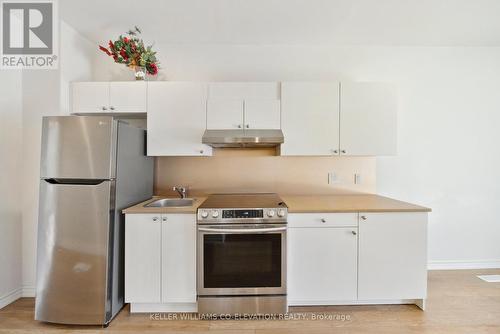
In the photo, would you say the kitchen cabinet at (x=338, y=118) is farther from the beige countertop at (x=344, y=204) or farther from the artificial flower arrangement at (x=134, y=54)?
the artificial flower arrangement at (x=134, y=54)

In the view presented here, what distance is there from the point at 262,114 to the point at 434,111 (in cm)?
207

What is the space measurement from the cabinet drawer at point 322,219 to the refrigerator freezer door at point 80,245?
1499 millimetres

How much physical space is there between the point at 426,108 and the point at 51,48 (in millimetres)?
3978

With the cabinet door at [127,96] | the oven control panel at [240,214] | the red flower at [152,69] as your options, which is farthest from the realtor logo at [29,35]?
the oven control panel at [240,214]

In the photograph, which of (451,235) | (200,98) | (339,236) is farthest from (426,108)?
(200,98)

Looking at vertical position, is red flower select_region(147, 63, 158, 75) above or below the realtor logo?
below

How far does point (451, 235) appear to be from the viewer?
3.00 meters

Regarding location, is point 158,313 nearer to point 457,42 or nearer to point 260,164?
point 260,164

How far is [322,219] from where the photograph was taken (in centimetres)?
216

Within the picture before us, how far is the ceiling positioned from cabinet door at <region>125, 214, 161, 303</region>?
1825 mm

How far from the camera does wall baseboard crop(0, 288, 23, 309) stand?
7.34ft

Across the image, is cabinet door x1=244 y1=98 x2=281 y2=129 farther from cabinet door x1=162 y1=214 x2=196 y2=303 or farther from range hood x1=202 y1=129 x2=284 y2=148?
cabinet door x1=162 y1=214 x2=196 y2=303

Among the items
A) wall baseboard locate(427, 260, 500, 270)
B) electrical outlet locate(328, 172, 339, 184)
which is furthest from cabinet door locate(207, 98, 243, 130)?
wall baseboard locate(427, 260, 500, 270)

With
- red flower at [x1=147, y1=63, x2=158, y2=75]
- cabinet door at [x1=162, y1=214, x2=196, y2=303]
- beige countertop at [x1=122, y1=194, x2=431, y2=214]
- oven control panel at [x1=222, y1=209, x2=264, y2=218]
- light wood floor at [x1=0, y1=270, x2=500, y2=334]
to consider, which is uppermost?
red flower at [x1=147, y1=63, x2=158, y2=75]
